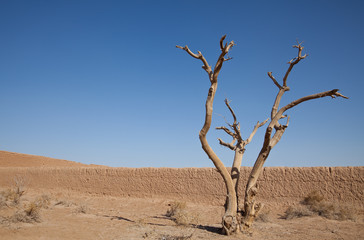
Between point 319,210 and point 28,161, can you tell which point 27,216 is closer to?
point 319,210

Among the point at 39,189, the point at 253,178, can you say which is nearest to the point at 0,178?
the point at 39,189

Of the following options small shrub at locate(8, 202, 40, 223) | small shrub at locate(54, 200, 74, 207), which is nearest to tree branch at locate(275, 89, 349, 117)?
small shrub at locate(8, 202, 40, 223)

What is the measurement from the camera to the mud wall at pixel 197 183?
36.0 ft

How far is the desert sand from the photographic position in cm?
799

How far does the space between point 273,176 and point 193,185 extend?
11.4 feet

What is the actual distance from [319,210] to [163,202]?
637 cm

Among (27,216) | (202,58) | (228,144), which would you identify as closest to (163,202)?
(228,144)

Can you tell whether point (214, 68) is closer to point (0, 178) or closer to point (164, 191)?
point (164, 191)

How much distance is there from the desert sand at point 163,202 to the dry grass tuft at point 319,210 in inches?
7.5

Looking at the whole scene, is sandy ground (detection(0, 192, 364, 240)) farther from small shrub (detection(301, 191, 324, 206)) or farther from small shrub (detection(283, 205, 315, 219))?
small shrub (detection(301, 191, 324, 206))

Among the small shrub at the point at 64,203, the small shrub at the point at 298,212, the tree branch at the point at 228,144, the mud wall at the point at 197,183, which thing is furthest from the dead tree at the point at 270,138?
the small shrub at the point at 64,203

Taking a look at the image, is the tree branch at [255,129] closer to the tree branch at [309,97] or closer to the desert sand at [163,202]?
the tree branch at [309,97]

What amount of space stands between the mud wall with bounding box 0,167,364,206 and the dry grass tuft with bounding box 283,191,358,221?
17.9 inches

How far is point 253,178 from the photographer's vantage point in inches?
300
